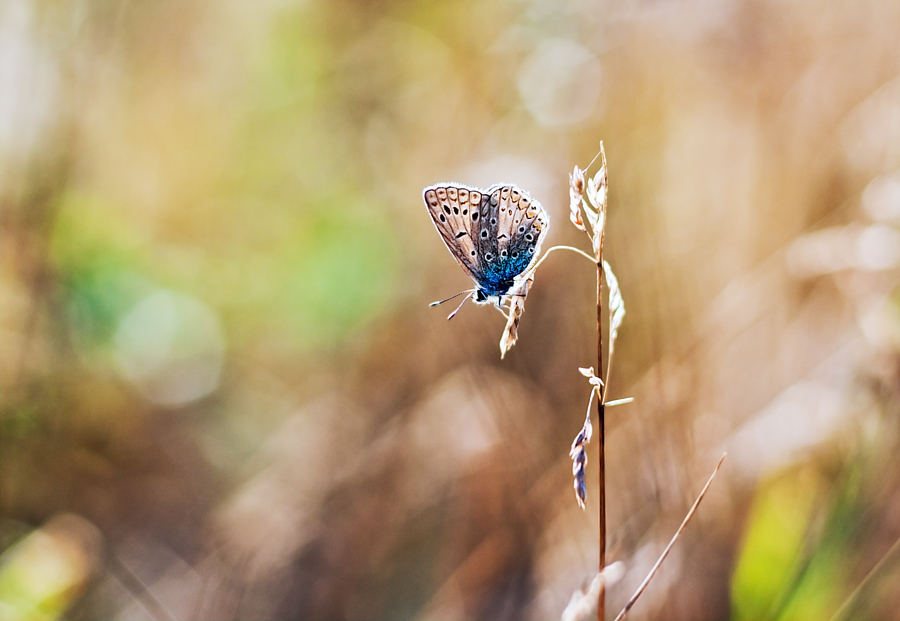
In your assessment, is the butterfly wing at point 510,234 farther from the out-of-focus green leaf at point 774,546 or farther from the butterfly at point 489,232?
the out-of-focus green leaf at point 774,546

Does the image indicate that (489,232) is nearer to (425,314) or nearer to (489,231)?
(489,231)

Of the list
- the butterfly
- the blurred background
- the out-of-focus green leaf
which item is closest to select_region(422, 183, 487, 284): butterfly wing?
the butterfly

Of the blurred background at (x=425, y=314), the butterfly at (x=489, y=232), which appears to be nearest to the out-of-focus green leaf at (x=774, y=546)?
the blurred background at (x=425, y=314)

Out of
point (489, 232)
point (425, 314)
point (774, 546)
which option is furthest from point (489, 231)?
point (425, 314)

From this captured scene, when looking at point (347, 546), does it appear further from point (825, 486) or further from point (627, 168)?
point (627, 168)

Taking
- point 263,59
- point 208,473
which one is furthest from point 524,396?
point 263,59
